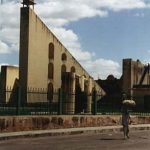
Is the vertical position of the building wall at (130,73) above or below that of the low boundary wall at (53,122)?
above

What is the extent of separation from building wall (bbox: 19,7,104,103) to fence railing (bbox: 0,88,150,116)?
26956 millimetres

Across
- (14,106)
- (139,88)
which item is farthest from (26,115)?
(139,88)

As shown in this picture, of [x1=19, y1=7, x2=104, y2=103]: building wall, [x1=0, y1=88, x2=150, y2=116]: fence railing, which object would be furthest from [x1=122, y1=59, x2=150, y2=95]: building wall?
[x1=0, y1=88, x2=150, y2=116]: fence railing

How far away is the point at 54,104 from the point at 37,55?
36534 millimetres

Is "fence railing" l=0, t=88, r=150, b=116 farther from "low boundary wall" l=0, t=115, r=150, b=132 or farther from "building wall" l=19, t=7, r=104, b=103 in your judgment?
"building wall" l=19, t=7, r=104, b=103

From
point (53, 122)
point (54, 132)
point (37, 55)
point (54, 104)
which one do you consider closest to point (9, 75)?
point (37, 55)

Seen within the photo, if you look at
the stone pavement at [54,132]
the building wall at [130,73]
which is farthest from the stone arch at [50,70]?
the stone pavement at [54,132]

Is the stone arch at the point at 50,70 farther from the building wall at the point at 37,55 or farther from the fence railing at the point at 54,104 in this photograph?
the fence railing at the point at 54,104

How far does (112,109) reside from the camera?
2841 centimetres

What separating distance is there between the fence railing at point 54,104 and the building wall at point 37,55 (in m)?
27.0

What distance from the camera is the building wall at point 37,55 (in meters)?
58.1

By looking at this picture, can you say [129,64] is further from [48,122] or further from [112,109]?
[48,122]

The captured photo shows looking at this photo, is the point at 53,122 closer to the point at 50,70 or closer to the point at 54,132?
the point at 54,132

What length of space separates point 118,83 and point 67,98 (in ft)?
137
